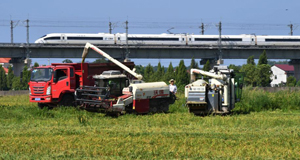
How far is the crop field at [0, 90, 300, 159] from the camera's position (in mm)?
12422

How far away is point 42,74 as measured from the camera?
88.0 feet

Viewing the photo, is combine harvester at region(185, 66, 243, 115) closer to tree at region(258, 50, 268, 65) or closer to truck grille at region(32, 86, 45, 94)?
truck grille at region(32, 86, 45, 94)

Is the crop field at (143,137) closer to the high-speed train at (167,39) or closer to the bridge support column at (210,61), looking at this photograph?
the high-speed train at (167,39)

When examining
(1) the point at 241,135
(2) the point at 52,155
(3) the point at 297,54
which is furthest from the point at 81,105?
(3) the point at 297,54

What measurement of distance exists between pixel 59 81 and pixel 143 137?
12123 millimetres

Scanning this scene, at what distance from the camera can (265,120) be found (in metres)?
20.0

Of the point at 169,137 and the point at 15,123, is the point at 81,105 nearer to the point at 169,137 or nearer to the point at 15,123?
the point at 15,123

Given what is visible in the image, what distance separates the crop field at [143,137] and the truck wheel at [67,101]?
138 inches

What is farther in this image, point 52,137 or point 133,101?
point 133,101

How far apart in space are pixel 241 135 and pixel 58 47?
7127 cm

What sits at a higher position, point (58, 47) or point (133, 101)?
point (58, 47)

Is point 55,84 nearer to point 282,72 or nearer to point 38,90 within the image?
point 38,90

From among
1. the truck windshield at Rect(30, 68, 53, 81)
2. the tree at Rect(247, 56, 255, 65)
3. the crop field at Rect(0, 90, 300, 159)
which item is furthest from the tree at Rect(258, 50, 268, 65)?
the crop field at Rect(0, 90, 300, 159)

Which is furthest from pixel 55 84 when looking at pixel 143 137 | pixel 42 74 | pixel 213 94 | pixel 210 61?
pixel 210 61
